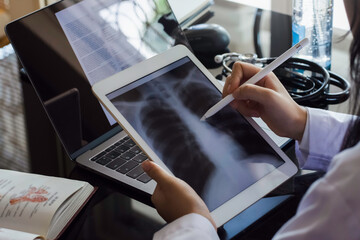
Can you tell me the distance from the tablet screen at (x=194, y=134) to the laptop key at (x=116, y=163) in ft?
0.47

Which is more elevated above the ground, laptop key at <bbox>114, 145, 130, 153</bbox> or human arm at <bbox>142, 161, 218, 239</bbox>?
human arm at <bbox>142, 161, 218, 239</bbox>

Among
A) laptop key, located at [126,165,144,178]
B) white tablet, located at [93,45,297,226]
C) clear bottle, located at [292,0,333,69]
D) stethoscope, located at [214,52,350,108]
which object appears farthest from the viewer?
clear bottle, located at [292,0,333,69]

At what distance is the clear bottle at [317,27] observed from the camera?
1.40 metres

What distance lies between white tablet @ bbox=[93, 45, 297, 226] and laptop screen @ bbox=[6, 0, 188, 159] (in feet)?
0.59

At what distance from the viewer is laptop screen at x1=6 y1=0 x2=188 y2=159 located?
43.1 inches

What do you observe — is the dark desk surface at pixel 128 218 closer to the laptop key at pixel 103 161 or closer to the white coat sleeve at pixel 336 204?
the laptop key at pixel 103 161

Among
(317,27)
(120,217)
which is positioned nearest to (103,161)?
(120,217)

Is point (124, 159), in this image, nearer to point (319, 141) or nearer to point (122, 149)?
point (122, 149)

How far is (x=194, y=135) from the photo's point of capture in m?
0.98

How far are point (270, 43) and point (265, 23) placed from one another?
4.5 inches

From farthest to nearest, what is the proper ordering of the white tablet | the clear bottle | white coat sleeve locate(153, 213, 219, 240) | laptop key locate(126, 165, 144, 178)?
the clear bottle → laptop key locate(126, 165, 144, 178) → the white tablet → white coat sleeve locate(153, 213, 219, 240)

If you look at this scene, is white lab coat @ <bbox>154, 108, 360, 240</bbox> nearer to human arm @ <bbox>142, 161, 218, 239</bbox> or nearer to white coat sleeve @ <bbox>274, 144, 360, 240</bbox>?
white coat sleeve @ <bbox>274, 144, 360, 240</bbox>

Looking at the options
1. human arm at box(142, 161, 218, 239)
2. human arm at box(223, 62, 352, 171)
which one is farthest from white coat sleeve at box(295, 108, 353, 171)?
human arm at box(142, 161, 218, 239)

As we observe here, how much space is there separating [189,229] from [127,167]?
0.27 meters
